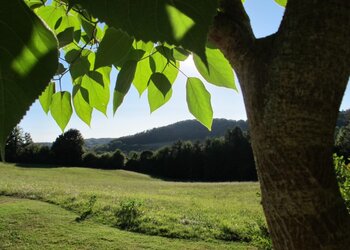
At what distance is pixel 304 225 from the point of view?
1.58 ft

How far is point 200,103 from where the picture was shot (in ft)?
2.23

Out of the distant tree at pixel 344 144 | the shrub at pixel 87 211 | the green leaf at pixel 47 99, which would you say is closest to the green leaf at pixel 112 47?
the green leaf at pixel 47 99

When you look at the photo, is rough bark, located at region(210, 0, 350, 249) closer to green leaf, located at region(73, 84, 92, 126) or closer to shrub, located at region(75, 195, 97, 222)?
green leaf, located at region(73, 84, 92, 126)

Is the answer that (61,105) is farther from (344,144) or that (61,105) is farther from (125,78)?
(344,144)

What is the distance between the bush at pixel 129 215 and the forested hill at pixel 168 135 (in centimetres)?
4477

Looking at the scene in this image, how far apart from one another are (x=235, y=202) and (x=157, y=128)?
4949 cm

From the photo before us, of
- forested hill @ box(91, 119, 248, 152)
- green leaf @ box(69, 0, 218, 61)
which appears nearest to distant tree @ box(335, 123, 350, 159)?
green leaf @ box(69, 0, 218, 61)

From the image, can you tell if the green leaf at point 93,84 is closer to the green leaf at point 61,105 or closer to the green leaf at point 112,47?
the green leaf at point 61,105

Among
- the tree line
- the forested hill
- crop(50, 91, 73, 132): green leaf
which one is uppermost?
the forested hill

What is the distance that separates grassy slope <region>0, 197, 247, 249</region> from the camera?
295 inches

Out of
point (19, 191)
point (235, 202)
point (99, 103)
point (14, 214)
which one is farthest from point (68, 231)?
point (99, 103)

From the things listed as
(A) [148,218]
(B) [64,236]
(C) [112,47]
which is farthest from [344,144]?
(C) [112,47]

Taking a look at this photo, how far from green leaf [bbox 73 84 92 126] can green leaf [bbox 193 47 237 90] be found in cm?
21

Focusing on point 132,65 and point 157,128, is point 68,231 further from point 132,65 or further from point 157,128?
point 157,128
